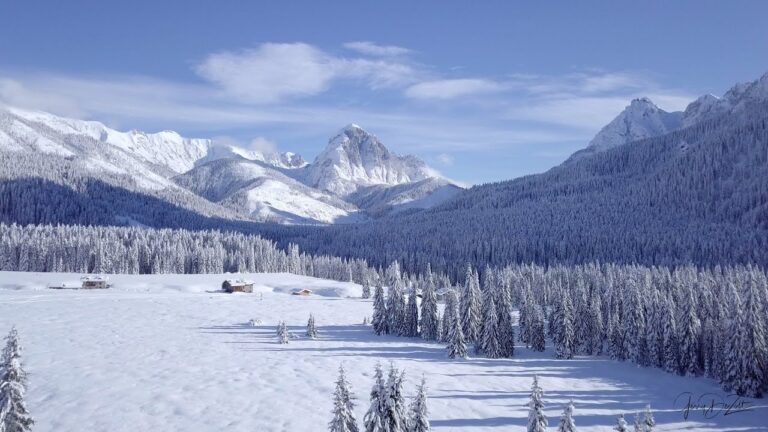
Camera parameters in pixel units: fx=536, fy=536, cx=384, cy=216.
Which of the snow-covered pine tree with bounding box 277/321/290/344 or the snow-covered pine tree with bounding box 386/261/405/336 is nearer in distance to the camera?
the snow-covered pine tree with bounding box 277/321/290/344

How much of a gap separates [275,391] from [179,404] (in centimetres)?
769

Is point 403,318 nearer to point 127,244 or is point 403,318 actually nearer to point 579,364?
point 579,364

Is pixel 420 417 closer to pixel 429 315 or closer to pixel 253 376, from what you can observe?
pixel 253 376

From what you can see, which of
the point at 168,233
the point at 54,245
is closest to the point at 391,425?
the point at 54,245

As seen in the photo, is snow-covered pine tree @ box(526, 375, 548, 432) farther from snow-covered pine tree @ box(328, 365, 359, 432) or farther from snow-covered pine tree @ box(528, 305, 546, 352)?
snow-covered pine tree @ box(528, 305, 546, 352)

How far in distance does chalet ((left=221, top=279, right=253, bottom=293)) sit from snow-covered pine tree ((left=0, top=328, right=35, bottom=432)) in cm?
9215

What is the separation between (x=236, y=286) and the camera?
11875 cm

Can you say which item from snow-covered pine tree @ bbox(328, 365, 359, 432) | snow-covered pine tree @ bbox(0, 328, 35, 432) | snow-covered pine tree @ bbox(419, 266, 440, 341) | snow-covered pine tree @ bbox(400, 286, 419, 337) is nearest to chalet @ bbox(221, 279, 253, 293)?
snow-covered pine tree @ bbox(400, 286, 419, 337)

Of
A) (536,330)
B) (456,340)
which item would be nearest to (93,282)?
(456,340)

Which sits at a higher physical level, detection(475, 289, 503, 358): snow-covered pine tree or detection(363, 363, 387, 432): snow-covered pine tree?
detection(363, 363, 387, 432): snow-covered pine tree

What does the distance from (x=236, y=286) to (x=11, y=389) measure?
3662 inches

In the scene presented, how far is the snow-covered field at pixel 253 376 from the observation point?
37.7 meters

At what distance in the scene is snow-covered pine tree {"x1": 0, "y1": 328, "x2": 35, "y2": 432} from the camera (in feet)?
88.2

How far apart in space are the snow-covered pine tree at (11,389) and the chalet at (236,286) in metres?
92.1
